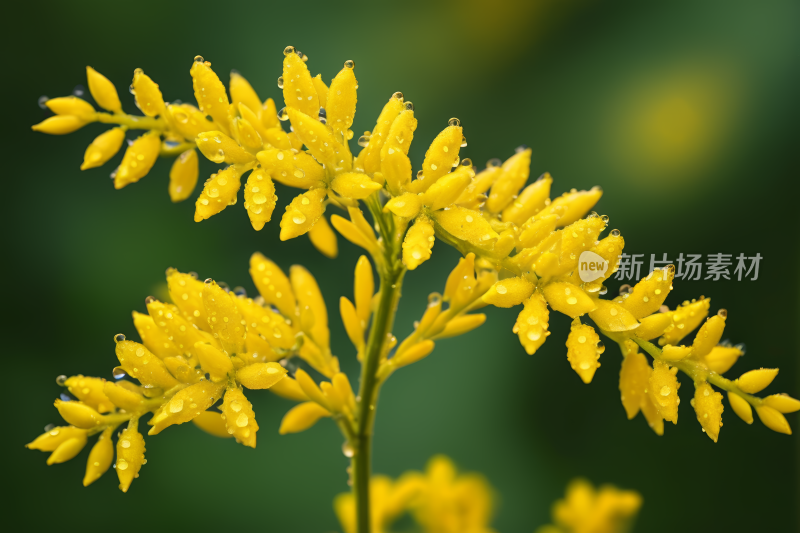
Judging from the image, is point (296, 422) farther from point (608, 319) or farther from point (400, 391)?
point (400, 391)

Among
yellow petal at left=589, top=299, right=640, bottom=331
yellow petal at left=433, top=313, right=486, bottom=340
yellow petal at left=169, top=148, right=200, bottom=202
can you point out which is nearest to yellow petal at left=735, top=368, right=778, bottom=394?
yellow petal at left=589, top=299, right=640, bottom=331

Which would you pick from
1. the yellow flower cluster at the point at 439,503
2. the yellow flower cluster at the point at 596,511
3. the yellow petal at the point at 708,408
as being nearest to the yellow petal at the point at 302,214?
the yellow petal at the point at 708,408

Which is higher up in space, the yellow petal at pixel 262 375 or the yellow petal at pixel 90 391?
the yellow petal at pixel 262 375

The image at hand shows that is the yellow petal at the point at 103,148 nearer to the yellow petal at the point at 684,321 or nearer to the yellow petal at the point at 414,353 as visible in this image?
the yellow petal at the point at 414,353

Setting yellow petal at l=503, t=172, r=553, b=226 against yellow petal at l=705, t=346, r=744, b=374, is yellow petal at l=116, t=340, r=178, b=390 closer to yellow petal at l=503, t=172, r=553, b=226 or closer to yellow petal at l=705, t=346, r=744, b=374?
yellow petal at l=503, t=172, r=553, b=226

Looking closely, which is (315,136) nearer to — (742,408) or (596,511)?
(742,408)
